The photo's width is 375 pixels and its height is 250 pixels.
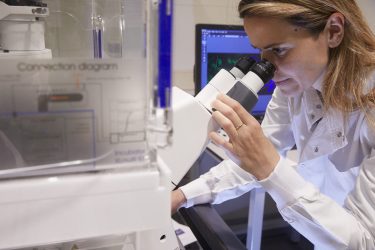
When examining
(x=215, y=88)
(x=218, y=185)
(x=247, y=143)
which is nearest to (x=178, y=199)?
(x=218, y=185)

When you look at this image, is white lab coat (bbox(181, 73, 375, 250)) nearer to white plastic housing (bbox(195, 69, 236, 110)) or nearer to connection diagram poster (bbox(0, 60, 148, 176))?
white plastic housing (bbox(195, 69, 236, 110))

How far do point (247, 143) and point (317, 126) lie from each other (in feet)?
1.37

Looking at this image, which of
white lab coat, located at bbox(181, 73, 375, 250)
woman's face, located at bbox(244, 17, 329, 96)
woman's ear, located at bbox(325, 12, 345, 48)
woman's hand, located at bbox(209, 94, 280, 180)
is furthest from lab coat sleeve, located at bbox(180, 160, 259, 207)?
woman's ear, located at bbox(325, 12, 345, 48)

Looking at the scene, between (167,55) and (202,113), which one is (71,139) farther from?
(202,113)

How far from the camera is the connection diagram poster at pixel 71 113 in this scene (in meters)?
0.38

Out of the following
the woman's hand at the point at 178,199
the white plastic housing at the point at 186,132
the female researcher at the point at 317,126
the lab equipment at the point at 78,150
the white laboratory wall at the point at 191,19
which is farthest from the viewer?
the white laboratory wall at the point at 191,19

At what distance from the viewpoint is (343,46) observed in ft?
3.07

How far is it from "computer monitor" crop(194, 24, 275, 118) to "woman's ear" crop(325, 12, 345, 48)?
72 centimetres

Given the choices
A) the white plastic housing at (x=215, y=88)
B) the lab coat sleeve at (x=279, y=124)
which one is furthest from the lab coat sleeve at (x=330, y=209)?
the lab coat sleeve at (x=279, y=124)

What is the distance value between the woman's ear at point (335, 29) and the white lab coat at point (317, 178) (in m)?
0.15

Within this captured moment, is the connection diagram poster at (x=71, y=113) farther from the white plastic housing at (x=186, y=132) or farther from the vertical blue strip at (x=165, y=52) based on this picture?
the white plastic housing at (x=186, y=132)

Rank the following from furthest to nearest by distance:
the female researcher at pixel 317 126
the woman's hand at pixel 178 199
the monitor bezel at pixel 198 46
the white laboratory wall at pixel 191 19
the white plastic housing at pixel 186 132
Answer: the white laboratory wall at pixel 191 19 < the monitor bezel at pixel 198 46 < the woman's hand at pixel 178 199 < the female researcher at pixel 317 126 < the white plastic housing at pixel 186 132

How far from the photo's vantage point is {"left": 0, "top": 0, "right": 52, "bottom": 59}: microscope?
64 centimetres

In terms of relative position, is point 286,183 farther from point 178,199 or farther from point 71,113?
point 71,113
